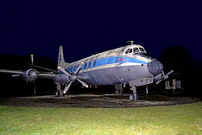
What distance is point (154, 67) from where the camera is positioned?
14.3 m

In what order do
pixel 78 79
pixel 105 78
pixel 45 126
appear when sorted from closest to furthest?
1. pixel 45 126
2. pixel 105 78
3. pixel 78 79

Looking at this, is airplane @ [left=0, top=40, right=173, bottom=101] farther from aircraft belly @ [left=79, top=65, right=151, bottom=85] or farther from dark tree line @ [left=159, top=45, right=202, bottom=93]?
dark tree line @ [left=159, top=45, right=202, bottom=93]

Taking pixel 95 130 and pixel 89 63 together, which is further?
pixel 89 63

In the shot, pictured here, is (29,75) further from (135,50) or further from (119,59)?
(135,50)

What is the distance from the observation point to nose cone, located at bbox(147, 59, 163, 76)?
47.0 ft

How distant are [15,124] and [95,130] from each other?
3199mm

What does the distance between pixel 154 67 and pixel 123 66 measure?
9.36 ft

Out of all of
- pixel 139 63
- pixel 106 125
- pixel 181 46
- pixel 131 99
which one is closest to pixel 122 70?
pixel 139 63

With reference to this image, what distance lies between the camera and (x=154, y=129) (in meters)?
6.63

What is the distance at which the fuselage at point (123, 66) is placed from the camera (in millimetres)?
14976

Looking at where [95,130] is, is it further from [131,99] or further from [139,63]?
[131,99]

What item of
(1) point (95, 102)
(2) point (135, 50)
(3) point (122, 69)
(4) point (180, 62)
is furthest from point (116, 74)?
(4) point (180, 62)

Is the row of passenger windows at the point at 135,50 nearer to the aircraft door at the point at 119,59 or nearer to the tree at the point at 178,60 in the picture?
the aircraft door at the point at 119,59

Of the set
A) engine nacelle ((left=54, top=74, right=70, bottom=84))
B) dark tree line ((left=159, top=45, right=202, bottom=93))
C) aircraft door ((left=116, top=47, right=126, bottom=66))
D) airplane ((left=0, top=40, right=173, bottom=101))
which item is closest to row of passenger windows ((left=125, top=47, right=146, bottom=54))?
airplane ((left=0, top=40, right=173, bottom=101))
